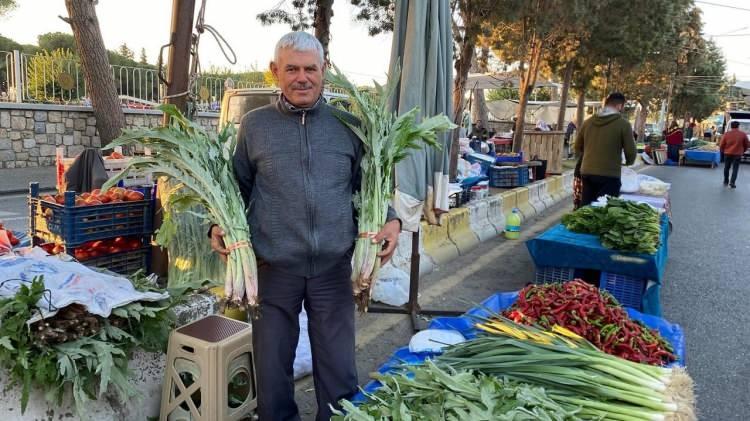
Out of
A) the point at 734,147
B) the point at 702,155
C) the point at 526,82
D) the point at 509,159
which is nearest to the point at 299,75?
the point at 509,159

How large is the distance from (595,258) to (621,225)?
412mm

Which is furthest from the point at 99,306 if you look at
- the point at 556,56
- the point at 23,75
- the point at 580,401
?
the point at 556,56

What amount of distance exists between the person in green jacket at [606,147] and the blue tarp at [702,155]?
22.1m

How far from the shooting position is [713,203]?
13.3m

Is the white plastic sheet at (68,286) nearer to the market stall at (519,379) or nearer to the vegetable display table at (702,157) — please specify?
the market stall at (519,379)

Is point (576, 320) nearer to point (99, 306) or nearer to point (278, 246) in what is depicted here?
point (278, 246)

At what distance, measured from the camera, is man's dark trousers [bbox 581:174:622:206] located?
279 inches

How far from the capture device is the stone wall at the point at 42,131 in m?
13.0

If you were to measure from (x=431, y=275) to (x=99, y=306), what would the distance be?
433 cm

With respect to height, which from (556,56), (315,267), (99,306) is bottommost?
(99,306)

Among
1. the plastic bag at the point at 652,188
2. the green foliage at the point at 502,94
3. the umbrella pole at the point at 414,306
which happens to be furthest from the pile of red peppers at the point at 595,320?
the green foliage at the point at 502,94

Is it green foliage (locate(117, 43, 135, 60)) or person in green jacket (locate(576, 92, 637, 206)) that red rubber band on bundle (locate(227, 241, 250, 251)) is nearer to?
person in green jacket (locate(576, 92, 637, 206))

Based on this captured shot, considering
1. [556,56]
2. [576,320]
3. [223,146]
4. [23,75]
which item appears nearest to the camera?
[223,146]

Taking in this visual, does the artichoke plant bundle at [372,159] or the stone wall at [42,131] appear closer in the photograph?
the artichoke plant bundle at [372,159]
